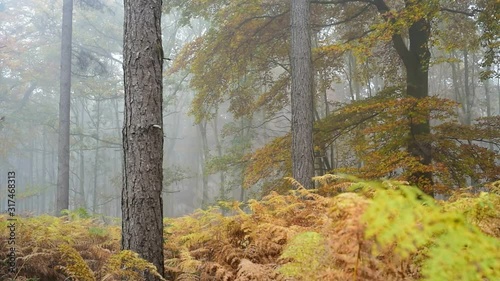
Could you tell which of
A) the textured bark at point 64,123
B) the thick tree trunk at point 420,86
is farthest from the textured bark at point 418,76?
the textured bark at point 64,123

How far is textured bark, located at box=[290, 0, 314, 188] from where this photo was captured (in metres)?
7.45

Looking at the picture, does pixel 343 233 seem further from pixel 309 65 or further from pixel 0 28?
pixel 0 28

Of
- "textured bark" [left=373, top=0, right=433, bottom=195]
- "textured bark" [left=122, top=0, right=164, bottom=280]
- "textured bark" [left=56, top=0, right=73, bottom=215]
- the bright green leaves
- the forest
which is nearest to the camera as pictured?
the bright green leaves

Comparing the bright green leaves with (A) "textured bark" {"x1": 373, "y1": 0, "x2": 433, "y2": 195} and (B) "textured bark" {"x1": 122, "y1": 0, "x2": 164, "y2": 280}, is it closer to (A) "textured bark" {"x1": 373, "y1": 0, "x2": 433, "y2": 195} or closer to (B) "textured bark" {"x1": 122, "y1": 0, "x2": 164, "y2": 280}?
(B) "textured bark" {"x1": 122, "y1": 0, "x2": 164, "y2": 280}

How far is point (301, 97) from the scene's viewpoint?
303 inches

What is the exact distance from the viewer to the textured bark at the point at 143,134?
3.57 metres

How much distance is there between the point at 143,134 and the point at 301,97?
466cm

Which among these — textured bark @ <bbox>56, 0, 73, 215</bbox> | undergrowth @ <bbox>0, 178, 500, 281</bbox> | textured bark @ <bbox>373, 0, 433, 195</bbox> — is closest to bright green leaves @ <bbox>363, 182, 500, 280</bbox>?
undergrowth @ <bbox>0, 178, 500, 281</bbox>

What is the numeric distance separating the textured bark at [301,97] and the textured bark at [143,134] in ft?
A: 13.7

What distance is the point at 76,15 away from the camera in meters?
27.6

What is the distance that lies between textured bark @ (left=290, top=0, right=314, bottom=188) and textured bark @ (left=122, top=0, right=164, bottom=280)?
4191 mm

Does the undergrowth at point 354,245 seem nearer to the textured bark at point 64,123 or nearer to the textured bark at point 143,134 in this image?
the textured bark at point 143,134

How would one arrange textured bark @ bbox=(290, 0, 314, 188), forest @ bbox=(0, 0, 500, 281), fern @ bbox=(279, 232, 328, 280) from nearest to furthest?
forest @ bbox=(0, 0, 500, 281), fern @ bbox=(279, 232, 328, 280), textured bark @ bbox=(290, 0, 314, 188)

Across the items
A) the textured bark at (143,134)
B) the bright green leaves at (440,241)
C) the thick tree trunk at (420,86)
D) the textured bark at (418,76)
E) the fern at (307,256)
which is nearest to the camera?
the bright green leaves at (440,241)
